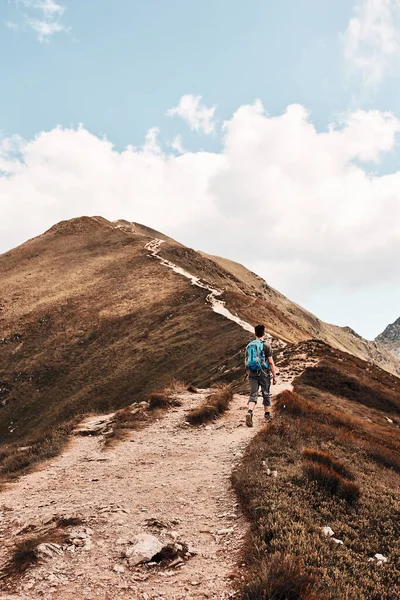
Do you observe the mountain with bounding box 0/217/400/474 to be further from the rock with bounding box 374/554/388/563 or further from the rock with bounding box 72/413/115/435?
the rock with bounding box 374/554/388/563

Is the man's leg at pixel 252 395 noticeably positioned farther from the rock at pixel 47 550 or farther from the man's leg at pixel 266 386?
the rock at pixel 47 550

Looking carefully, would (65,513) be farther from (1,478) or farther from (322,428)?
(322,428)

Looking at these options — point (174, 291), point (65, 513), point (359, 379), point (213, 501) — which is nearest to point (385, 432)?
point (359, 379)

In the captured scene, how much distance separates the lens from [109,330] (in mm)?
54094

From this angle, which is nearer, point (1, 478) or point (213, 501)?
point (213, 501)

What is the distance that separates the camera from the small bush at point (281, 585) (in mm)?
5336

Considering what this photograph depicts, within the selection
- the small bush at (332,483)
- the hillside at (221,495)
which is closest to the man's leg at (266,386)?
the hillside at (221,495)

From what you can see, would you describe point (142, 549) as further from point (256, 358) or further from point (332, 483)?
point (256, 358)

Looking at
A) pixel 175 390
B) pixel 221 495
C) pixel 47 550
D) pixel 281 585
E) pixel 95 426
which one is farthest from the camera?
pixel 175 390

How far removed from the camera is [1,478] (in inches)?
494

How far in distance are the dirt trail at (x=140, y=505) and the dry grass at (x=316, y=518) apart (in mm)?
498

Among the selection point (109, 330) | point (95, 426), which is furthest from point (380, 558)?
point (109, 330)

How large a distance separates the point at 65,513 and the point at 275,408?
10252 mm

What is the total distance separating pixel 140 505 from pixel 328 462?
4.61 meters
